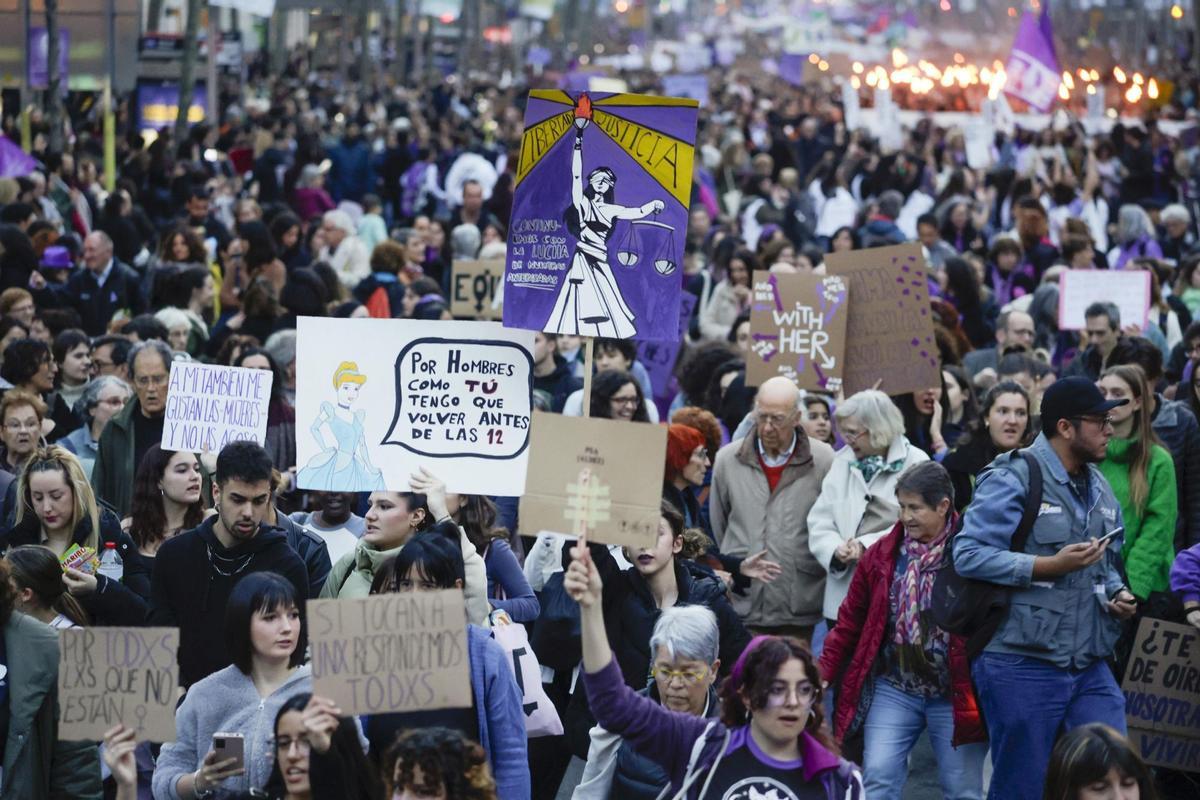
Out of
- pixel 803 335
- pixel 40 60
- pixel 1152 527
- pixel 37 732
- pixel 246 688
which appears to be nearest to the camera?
pixel 246 688

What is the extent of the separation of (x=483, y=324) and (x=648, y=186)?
724 mm

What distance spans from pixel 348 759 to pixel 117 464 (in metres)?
4.06

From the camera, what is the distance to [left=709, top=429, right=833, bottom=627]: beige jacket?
27.7ft

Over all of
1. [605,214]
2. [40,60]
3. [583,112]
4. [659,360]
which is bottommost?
[659,360]

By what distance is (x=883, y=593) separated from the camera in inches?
285

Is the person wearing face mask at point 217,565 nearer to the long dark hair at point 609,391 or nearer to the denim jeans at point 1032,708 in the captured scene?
the denim jeans at point 1032,708

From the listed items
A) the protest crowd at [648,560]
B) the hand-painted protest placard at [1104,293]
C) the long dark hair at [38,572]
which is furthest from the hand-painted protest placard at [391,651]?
the hand-painted protest placard at [1104,293]

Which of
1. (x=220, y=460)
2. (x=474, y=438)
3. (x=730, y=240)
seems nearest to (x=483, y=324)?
(x=474, y=438)

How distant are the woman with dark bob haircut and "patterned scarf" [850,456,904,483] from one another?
10.1 feet

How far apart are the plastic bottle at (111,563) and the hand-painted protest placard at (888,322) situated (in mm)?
3788

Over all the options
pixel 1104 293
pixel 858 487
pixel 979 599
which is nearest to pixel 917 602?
pixel 979 599

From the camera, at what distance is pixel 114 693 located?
218 inches

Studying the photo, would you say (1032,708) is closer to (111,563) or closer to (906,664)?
(906,664)

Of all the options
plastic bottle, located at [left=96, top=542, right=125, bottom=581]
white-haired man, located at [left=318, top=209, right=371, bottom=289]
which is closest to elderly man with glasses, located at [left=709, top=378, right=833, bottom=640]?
plastic bottle, located at [left=96, top=542, right=125, bottom=581]
